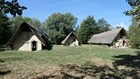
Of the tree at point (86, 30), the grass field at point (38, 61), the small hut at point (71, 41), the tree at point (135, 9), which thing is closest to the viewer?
the grass field at point (38, 61)

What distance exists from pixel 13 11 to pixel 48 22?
85.8 metres

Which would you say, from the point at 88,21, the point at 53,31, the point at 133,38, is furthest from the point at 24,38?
the point at 88,21

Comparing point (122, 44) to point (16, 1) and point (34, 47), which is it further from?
point (16, 1)

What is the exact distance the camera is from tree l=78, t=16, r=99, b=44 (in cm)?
8369

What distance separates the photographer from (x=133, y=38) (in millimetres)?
41500

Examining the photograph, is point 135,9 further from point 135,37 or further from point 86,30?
point 86,30

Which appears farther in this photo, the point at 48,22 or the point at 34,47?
the point at 48,22

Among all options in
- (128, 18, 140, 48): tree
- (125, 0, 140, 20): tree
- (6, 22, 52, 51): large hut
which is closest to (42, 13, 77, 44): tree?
(128, 18, 140, 48): tree

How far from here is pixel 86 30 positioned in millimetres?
84500

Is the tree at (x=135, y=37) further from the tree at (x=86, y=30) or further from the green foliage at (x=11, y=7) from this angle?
the tree at (x=86, y=30)

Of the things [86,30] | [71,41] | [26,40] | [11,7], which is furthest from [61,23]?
[11,7]

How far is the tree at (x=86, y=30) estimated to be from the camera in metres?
83.7

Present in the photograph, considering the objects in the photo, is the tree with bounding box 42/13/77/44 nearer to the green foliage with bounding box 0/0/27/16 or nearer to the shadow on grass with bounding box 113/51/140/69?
the shadow on grass with bounding box 113/51/140/69

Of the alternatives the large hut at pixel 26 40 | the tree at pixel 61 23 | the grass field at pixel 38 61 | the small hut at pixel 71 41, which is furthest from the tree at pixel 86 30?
the grass field at pixel 38 61
